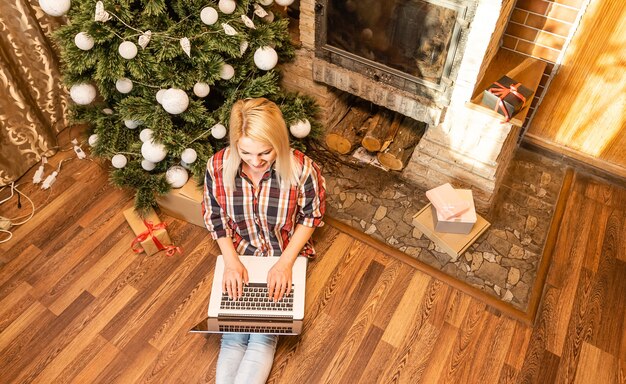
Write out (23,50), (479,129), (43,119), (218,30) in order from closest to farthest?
(218,30) < (479,129) < (23,50) < (43,119)

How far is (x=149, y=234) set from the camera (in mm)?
2033

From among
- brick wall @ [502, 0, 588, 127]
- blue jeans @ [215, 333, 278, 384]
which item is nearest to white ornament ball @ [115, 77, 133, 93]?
blue jeans @ [215, 333, 278, 384]

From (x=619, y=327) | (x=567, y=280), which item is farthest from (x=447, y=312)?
(x=619, y=327)

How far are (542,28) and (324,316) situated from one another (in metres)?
1.60

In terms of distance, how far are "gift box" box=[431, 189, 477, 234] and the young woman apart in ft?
2.08

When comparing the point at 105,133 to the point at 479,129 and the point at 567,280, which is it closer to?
the point at 479,129

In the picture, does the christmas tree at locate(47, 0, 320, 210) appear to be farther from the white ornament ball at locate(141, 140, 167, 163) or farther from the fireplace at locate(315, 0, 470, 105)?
the fireplace at locate(315, 0, 470, 105)

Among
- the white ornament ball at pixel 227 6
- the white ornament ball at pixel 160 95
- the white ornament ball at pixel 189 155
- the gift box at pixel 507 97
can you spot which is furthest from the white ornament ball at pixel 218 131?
the gift box at pixel 507 97

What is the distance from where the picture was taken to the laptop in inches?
63.0

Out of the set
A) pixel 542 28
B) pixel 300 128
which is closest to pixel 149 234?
pixel 300 128

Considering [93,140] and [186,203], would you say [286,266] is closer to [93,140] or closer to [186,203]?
[186,203]

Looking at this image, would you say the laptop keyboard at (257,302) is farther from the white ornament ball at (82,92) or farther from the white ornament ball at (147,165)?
the white ornament ball at (82,92)

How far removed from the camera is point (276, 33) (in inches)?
76.0

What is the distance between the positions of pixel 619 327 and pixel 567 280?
0.26 metres
